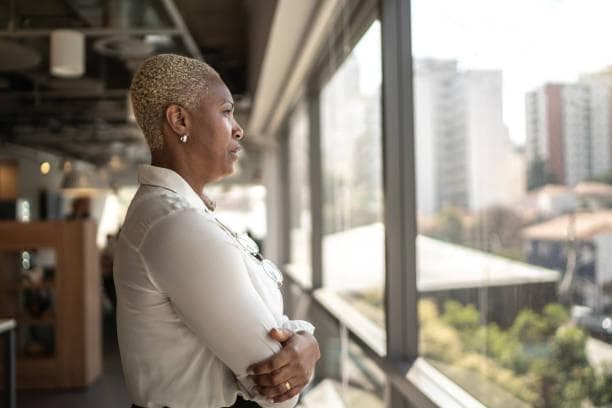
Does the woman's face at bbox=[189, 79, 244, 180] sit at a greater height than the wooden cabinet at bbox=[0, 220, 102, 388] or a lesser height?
greater

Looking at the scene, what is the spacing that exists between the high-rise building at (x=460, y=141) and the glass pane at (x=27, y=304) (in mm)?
3951

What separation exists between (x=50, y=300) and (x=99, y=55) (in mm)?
3704

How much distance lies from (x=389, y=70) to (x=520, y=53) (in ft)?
3.22

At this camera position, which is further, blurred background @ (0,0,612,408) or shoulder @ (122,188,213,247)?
blurred background @ (0,0,612,408)

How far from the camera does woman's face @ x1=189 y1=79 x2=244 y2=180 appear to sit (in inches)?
47.0

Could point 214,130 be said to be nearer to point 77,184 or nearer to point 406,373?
point 406,373

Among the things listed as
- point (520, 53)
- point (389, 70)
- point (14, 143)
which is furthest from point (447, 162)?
point (14, 143)

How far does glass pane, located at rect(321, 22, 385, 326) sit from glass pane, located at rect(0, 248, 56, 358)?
2.49 meters

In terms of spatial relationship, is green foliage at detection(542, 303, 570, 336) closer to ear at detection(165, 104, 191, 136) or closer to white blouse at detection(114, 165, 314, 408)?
white blouse at detection(114, 165, 314, 408)

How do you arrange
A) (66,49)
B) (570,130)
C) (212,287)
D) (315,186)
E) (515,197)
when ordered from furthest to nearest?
(315,186) < (66,49) < (515,197) < (570,130) < (212,287)

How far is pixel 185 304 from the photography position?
3.41ft

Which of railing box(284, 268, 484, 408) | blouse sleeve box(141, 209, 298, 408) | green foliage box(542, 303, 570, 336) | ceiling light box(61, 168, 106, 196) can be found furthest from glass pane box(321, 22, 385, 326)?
ceiling light box(61, 168, 106, 196)

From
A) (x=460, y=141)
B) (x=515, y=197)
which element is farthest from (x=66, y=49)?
(x=515, y=197)

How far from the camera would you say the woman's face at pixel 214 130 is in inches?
47.0
